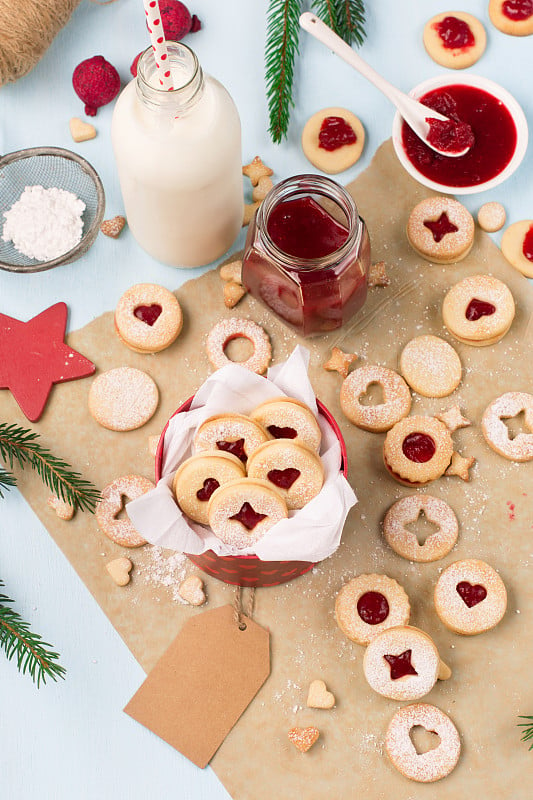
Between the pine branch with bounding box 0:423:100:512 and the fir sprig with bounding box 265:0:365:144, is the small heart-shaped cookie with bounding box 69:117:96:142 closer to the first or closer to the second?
the fir sprig with bounding box 265:0:365:144

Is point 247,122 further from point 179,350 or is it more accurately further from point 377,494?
point 377,494

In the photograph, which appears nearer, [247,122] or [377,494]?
[377,494]

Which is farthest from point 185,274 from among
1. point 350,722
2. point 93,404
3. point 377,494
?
point 350,722

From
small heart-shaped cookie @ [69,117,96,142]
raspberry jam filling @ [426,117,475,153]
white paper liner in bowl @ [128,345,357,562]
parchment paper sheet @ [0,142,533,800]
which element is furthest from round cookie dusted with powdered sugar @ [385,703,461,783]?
small heart-shaped cookie @ [69,117,96,142]

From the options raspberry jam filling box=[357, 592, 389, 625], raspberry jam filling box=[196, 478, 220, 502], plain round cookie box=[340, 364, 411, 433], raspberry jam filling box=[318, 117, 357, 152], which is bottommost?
raspberry jam filling box=[357, 592, 389, 625]

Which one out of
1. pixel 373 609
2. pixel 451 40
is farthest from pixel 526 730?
pixel 451 40

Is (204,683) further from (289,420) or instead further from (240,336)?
(240,336)
